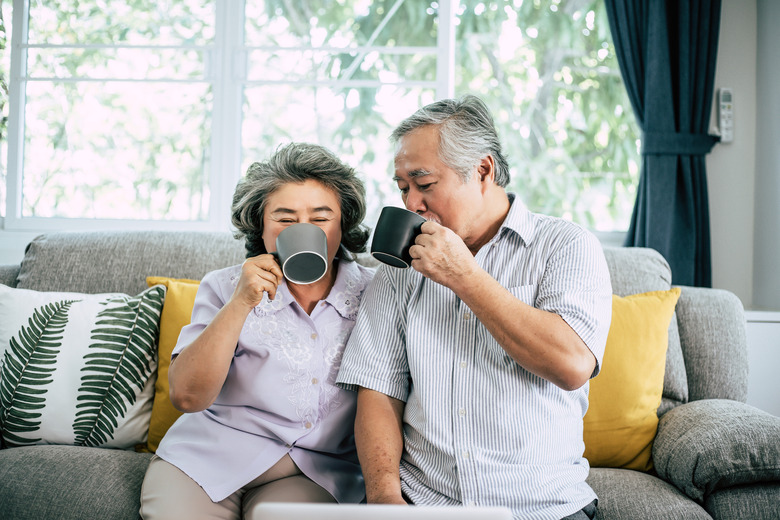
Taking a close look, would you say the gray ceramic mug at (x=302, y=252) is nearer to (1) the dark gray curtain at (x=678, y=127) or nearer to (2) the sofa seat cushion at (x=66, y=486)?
(2) the sofa seat cushion at (x=66, y=486)

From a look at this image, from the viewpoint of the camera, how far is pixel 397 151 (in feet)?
4.95

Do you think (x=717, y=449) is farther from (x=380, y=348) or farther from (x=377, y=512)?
(x=377, y=512)

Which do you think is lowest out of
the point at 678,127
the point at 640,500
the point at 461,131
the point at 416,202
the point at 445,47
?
the point at 640,500

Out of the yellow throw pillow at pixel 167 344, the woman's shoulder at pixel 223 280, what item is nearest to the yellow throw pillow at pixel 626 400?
the woman's shoulder at pixel 223 280

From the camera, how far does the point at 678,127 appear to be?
116 inches

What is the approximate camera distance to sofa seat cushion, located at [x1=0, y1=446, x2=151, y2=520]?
148cm

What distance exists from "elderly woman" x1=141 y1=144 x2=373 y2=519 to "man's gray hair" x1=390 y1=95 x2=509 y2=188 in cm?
26

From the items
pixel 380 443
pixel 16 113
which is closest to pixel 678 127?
pixel 380 443

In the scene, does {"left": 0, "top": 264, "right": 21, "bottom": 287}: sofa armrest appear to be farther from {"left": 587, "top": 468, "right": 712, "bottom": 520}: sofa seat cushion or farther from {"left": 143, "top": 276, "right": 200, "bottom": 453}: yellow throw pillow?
{"left": 587, "top": 468, "right": 712, "bottom": 520}: sofa seat cushion

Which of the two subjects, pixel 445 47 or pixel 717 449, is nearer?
pixel 717 449

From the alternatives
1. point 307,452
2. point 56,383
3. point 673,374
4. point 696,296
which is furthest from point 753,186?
point 56,383

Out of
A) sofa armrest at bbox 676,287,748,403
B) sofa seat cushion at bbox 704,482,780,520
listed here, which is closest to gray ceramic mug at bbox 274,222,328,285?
sofa seat cushion at bbox 704,482,780,520

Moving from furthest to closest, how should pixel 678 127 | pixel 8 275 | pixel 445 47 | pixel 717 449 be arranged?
pixel 445 47 → pixel 678 127 → pixel 8 275 → pixel 717 449

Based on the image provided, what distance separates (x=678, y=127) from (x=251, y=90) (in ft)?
6.76
